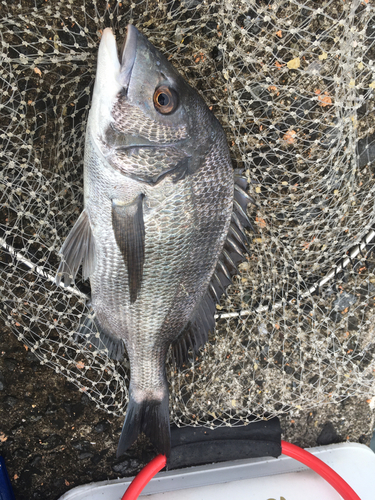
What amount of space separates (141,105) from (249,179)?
1.80 feet

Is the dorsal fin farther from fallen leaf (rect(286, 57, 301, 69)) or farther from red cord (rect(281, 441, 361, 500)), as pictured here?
red cord (rect(281, 441, 361, 500))

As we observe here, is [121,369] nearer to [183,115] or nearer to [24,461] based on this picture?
[24,461]

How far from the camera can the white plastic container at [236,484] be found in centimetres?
159

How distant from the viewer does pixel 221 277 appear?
136 cm

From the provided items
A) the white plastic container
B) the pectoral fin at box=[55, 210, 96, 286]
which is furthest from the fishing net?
the white plastic container

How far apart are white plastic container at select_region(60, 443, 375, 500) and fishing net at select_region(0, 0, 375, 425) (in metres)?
0.28

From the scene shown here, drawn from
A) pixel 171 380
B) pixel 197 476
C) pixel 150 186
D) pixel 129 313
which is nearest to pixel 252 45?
pixel 150 186

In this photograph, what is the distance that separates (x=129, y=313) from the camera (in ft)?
4.18

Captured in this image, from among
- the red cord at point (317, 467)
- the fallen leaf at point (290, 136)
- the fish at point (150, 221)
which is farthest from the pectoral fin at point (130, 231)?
the red cord at point (317, 467)

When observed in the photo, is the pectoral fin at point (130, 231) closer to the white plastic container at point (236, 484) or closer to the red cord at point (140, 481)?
the red cord at point (140, 481)

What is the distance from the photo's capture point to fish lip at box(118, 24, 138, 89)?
0.96 m

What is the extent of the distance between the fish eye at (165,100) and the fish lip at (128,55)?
0.10m

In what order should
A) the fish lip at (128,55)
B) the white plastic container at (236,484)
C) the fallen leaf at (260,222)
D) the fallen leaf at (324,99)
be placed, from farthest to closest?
1. the white plastic container at (236,484)
2. the fallen leaf at (260,222)
3. the fallen leaf at (324,99)
4. the fish lip at (128,55)

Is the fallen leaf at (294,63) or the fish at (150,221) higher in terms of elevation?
the fallen leaf at (294,63)
